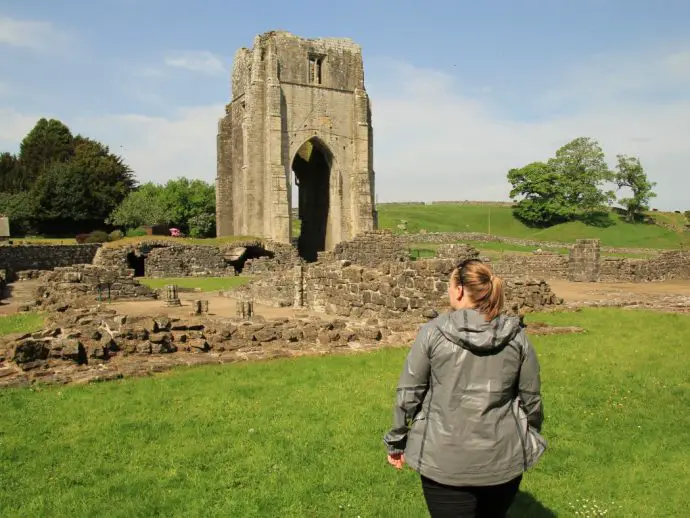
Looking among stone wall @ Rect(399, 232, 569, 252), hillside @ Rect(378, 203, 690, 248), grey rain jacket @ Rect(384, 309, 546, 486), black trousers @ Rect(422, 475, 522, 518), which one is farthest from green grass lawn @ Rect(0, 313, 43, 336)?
hillside @ Rect(378, 203, 690, 248)

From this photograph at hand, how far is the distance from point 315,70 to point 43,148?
1478 inches

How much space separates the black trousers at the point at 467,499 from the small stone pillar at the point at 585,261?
2969 cm

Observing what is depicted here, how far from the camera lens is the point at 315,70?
152 feet

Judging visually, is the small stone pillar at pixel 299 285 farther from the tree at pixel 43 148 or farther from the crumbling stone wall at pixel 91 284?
the tree at pixel 43 148

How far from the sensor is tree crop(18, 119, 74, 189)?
64938 millimetres

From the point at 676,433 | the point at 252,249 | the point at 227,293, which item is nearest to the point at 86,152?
the point at 252,249

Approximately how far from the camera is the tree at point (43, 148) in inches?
2557

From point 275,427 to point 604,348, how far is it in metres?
7.00

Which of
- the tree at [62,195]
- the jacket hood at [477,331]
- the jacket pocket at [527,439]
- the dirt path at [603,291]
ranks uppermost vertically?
the tree at [62,195]

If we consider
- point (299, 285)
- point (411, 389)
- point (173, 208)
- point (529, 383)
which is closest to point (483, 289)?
point (529, 383)

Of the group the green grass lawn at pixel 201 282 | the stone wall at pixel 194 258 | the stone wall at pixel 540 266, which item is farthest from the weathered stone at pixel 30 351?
the stone wall at pixel 194 258

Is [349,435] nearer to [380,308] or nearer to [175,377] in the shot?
[175,377]

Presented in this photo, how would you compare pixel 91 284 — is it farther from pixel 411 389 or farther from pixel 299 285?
pixel 411 389

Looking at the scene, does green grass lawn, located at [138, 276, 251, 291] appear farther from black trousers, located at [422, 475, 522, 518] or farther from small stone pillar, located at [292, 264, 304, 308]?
black trousers, located at [422, 475, 522, 518]
